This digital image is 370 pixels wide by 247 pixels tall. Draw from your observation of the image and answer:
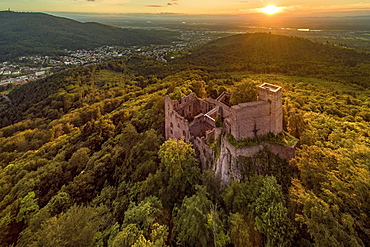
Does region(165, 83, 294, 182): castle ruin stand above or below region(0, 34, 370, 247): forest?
above

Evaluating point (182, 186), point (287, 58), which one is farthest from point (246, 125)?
point (287, 58)

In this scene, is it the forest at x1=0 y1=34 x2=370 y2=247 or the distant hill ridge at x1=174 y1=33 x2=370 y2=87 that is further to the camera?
the distant hill ridge at x1=174 y1=33 x2=370 y2=87

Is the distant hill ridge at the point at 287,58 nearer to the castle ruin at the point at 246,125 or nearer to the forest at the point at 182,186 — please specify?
the forest at the point at 182,186

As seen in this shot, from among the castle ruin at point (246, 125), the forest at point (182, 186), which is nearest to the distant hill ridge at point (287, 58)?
the forest at point (182, 186)

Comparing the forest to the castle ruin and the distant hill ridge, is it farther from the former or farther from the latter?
the distant hill ridge

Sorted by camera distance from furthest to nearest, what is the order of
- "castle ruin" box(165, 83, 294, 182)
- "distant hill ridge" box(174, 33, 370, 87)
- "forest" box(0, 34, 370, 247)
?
"distant hill ridge" box(174, 33, 370, 87), "castle ruin" box(165, 83, 294, 182), "forest" box(0, 34, 370, 247)

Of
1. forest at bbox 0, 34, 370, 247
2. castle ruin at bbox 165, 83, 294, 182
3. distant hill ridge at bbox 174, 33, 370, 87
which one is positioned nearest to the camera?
forest at bbox 0, 34, 370, 247

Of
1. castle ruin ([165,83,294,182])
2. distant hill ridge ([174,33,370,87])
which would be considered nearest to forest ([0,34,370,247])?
castle ruin ([165,83,294,182])

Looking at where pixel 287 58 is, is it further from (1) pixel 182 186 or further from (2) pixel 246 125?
(1) pixel 182 186
